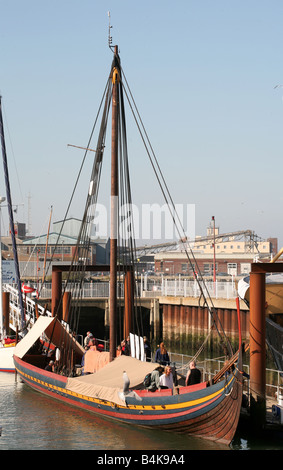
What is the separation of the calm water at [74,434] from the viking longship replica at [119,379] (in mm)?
378

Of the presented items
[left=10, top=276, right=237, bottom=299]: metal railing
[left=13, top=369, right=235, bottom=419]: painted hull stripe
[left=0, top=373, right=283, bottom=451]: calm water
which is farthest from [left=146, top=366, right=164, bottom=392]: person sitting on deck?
[left=10, top=276, right=237, bottom=299]: metal railing

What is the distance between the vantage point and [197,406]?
20.7 m

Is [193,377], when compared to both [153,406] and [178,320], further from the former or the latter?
→ [178,320]

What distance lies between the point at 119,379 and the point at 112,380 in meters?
0.28

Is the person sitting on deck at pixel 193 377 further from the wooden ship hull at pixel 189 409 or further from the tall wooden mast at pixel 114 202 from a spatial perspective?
the tall wooden mast at pixel 114 202

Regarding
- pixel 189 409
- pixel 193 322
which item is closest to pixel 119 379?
pixel 189 409

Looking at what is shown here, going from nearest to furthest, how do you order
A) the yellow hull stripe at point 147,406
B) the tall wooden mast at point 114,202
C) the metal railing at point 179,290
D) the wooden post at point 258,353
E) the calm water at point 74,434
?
1. the yellow hull stripe at point 147,406
2. the calm water at point 74,434
3. the wooden post at point 258,353
4. the tall wooden mast at point 114,202
5. the metal railing at point 179,290

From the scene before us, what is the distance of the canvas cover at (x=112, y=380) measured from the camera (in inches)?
909

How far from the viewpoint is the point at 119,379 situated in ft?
78.2

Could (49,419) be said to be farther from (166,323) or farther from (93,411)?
(166,323)

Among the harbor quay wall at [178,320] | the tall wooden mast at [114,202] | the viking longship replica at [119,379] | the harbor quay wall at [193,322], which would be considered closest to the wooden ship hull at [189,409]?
the viking longship replica at [119,379]

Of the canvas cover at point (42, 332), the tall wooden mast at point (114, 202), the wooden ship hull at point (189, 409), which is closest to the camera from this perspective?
the wooden ship hull at point (189, 409)
